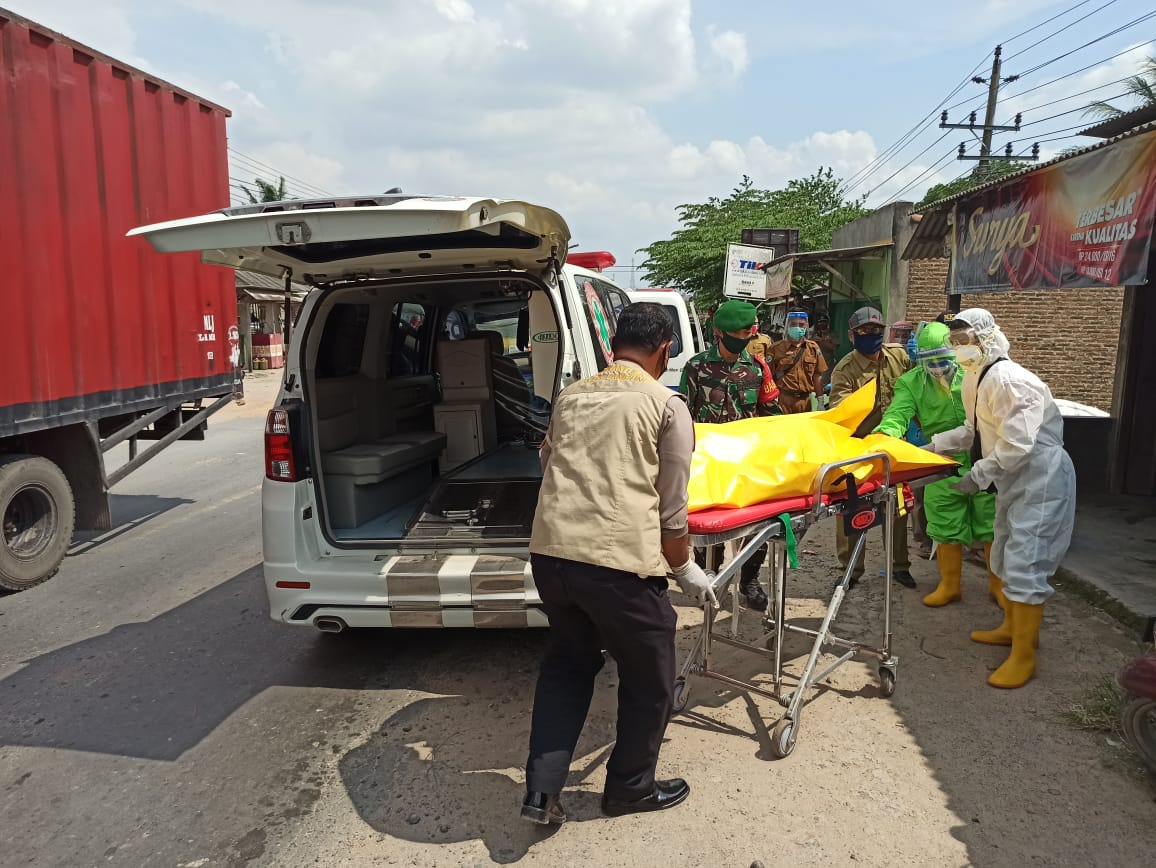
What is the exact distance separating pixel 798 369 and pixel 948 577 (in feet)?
10.3

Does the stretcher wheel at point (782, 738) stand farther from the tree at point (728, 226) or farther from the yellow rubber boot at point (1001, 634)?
the tree at point (728, 226)

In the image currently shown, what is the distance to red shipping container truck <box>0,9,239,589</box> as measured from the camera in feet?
16.6

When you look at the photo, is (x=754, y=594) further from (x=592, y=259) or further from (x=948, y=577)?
(x=592, y=259)

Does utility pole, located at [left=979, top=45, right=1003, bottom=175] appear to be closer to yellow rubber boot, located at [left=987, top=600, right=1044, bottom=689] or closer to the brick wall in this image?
the brick wall

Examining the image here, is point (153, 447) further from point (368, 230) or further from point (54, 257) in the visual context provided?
point (368, 230)

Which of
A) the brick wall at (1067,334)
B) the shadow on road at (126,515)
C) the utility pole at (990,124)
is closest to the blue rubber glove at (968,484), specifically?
the shadow on road at (126,515)

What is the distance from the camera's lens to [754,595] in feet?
15.9

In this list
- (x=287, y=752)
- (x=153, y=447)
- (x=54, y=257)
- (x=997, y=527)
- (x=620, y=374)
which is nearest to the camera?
(x=620, y=374)

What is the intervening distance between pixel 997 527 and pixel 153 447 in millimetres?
6329

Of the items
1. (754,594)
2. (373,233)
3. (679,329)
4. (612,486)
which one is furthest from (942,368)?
(679,329)

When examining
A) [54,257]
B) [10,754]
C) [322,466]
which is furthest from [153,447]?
[10,754]

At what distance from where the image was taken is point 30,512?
5.54 meters

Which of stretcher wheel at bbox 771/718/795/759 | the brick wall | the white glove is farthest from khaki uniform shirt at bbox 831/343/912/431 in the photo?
the brick wall

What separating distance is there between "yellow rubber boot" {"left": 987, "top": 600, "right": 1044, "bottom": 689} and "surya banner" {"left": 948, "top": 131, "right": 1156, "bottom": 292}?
2.33 metres
